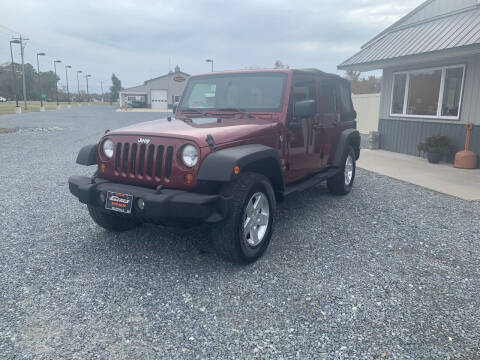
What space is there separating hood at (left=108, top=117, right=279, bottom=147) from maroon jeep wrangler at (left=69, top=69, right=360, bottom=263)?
0.03ft

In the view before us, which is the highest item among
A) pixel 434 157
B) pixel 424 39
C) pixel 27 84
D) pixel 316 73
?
pixel 27 84

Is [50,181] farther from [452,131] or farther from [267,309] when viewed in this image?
[452,131]

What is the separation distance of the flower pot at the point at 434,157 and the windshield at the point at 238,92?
6876mm

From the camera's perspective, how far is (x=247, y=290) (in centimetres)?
335

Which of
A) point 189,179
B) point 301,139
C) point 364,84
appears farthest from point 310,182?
point 364,84

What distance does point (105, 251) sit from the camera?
412 centimetres

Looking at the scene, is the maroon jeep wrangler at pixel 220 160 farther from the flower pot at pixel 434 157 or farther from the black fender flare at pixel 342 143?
the flower pot at pixel 434 157

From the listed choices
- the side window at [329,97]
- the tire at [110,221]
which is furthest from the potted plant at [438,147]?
the tire at [110,221]

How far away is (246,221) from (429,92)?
9.14 metres

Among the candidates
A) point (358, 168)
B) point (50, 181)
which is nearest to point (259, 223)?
point (50, 181)

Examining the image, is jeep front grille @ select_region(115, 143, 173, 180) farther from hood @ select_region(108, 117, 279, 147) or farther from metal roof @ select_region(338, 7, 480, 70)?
metal roof @ select_region(338, 7, 480, 70)

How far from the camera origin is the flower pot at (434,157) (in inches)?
387

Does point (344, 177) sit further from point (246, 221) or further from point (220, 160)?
point (220, 160)

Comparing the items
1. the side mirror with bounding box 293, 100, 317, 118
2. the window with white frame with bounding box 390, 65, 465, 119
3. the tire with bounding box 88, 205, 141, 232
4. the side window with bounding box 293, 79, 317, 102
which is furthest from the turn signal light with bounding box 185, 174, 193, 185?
the window with white frame with bounding box 390, 65, 465, 119
